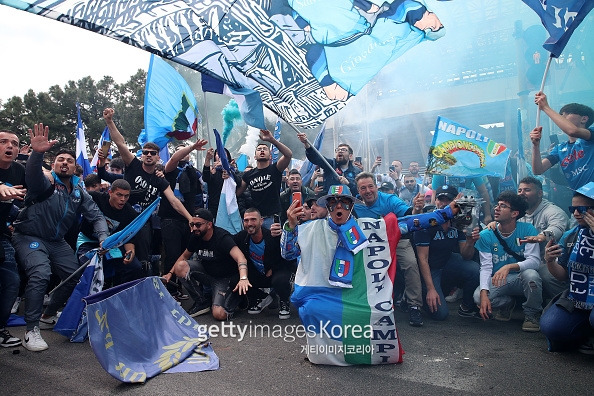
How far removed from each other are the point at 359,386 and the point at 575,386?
139 centimetres

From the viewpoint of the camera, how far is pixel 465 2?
10.7 metres

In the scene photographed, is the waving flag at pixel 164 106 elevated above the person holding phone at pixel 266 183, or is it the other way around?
the waving flag at pixel 164 106

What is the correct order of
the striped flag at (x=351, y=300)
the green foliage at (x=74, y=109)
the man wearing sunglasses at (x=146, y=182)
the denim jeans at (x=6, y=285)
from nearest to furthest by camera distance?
the striped flag at (x=351, y=300), the denim jeans at (x=6, y=285), the man wearing sunglasses at (x=146, y=182), the green foliage at (x=74, y=109)

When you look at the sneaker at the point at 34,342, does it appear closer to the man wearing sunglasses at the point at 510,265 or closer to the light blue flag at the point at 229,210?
the light blue flag at the point at 229,210

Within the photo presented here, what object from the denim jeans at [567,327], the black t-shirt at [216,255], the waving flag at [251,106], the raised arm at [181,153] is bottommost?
the denim jeans at [567,327]

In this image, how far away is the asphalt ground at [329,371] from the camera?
2988mm

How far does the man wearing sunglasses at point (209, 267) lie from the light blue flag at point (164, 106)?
1.23 meters

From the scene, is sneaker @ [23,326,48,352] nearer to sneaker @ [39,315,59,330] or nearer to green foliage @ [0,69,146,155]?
sneaker @ [39,315,59,330]

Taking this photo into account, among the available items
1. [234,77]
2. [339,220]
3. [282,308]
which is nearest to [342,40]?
[234,77]

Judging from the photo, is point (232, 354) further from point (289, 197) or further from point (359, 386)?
point (289, 197)

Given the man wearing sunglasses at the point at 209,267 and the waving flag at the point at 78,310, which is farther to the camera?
the man wearing sunglasses at the point at 209,267

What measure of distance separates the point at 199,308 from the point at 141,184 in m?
1.65

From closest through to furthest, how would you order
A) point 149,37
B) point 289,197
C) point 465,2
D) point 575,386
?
1. point 575,386
2. point 149,37
3. point 289,197
4. point 465,2

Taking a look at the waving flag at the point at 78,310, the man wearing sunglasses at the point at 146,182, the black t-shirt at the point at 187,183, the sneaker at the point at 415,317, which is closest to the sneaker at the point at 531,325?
the sneaker at the point at 415,317
